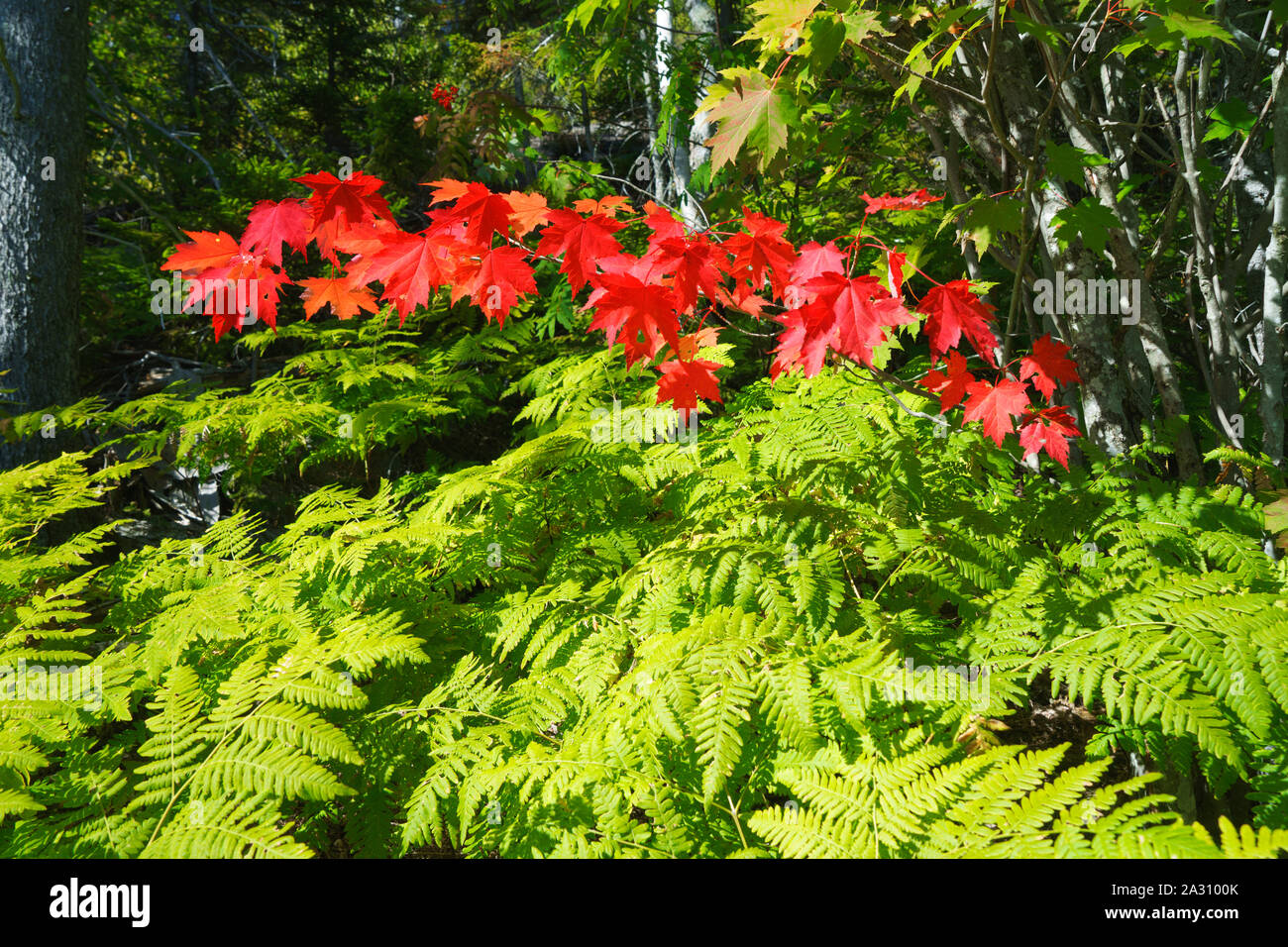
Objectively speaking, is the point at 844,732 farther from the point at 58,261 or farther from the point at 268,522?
the point at 58,261

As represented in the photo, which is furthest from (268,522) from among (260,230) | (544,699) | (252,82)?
(252,82)

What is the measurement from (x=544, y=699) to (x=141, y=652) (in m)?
1.17

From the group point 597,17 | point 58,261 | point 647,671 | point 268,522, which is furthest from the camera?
point 597,17

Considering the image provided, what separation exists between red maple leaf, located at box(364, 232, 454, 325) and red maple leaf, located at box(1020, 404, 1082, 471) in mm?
1734

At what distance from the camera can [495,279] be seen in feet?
6.14

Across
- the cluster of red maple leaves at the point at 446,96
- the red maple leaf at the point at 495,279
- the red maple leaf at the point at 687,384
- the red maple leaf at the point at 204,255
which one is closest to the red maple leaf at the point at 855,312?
the red maple leaf at the point at 687,384

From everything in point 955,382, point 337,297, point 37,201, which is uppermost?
point 37,201

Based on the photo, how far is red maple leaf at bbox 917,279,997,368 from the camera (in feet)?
6.59

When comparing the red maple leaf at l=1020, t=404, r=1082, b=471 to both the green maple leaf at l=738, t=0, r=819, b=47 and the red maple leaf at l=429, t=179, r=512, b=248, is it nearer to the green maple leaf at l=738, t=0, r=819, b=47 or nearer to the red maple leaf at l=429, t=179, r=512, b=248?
the green maple leaf at l=738, t=0, r=819, b=47

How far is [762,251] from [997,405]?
2.58ft

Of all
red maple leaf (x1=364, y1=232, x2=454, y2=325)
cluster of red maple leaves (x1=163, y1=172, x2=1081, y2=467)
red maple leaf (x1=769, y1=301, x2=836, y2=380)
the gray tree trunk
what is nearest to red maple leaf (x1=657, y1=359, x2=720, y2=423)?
cluster of red maple leaves (x1=163, y1=172, x2=1081, y2=467)

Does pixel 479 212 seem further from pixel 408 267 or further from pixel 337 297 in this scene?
pixel 337 297

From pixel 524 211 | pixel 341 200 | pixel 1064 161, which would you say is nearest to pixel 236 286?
pixel 341 200

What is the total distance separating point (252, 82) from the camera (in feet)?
37.2
